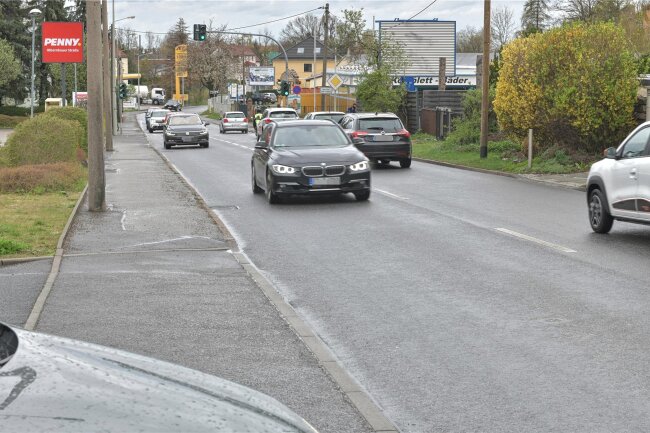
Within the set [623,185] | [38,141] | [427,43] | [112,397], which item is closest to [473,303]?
[623,185]

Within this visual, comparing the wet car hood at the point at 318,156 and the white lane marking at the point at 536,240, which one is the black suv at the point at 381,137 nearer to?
the wet car hood at the point at 318,156

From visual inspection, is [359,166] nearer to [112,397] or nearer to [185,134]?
[112,397]

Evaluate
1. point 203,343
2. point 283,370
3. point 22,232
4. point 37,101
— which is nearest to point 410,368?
point 283,370

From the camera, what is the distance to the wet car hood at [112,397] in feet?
9.25

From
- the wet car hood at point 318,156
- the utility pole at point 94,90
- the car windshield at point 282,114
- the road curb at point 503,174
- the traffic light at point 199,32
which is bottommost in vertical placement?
the road curb at point 503,174

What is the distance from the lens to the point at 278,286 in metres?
10.8

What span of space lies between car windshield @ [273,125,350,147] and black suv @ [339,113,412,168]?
837cm

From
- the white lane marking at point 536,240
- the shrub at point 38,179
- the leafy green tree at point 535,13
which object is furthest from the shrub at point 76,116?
the leafy green tree at point 535,13

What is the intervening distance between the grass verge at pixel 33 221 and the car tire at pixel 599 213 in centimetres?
735

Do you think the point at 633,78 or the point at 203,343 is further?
the point at 633,78

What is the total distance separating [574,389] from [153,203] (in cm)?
1377

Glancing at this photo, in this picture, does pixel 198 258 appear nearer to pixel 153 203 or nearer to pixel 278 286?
pixel 278 286

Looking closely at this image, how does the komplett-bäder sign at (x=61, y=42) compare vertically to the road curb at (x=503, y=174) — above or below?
above

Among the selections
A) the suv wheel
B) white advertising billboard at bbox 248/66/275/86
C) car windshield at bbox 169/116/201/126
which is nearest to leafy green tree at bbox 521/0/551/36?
white advertising billboard at bbox 248/66/275/86
